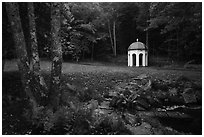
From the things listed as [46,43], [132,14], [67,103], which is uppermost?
[132,14]

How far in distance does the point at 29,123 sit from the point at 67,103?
1022mm

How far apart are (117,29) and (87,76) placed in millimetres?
1731

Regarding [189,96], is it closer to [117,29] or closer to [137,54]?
[137,54]

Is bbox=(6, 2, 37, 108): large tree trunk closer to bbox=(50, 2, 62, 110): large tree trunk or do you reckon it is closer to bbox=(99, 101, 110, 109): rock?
bbox=(50, 2, 62, 110): large tree trunk

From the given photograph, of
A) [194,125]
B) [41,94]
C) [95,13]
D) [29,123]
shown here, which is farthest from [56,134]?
[95,13]

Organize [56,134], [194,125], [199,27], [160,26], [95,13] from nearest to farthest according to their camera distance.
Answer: [56,134]
[194,125]
[199,27]
[95,13]
[160,26]

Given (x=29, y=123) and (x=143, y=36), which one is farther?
(x=143, y=36)

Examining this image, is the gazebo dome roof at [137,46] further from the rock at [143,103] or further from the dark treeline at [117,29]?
the rock at [143,103]

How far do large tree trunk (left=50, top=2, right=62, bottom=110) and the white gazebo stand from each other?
7.46ft

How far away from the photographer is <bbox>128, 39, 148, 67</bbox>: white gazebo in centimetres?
621

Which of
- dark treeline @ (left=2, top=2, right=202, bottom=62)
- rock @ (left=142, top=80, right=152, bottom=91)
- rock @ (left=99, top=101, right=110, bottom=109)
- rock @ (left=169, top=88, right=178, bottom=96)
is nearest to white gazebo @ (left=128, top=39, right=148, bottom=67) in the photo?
dark treeline @ (left=2, top=2, right=202, bottom=62)

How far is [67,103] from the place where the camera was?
17.4 feet

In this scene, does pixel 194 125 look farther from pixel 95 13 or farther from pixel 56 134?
pixel 95 13

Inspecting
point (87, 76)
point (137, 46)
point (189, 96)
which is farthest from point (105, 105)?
point (189, 96)
